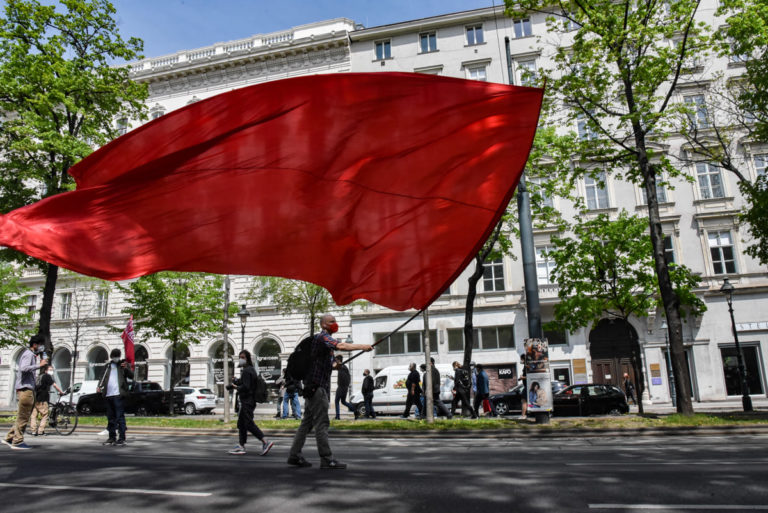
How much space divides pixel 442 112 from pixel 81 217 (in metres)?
3.49

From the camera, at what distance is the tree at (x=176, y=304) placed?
27.9 meters

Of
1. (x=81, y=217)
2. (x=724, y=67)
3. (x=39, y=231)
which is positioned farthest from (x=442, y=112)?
(x=724, y=67)

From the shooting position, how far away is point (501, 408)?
76.3 ft

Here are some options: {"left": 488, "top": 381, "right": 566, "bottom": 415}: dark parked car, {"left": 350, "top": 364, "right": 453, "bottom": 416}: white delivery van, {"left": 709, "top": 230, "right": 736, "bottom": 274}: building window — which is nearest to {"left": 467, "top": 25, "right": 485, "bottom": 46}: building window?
{"left": 709, "top": 230, "right": 736, "bottom": 274}: building window

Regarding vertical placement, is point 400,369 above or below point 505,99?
below

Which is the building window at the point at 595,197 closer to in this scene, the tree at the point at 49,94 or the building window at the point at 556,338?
the building window at the point at 556,338

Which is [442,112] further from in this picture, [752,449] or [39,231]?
[752,449]

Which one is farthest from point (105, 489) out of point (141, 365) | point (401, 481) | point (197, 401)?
point (141, 365)

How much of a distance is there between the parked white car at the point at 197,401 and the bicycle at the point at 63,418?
46.6ft

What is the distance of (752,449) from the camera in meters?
9.29

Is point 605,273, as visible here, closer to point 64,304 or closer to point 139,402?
point 139,402

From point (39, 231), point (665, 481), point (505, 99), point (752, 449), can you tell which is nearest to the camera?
point (505, 99)

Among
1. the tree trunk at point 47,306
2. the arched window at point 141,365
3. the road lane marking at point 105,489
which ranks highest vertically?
the tree trunk at point 47,306

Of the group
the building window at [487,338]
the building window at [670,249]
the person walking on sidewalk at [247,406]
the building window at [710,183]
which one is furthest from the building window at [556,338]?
the person walking on sidewalk at [247,406]
